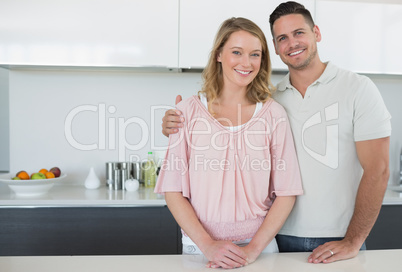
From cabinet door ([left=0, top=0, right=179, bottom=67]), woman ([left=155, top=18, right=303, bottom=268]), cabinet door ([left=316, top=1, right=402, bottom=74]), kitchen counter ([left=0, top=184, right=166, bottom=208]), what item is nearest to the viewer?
woman ([left=155, top=18, right=303, bottom=268])

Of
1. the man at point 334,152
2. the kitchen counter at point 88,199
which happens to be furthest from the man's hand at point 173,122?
the kitchen counter at point 88,199

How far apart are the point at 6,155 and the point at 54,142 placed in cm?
36

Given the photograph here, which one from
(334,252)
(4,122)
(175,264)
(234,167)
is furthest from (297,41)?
(4,122)

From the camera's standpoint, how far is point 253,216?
1.46 metres

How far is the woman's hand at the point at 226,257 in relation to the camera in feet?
4.05

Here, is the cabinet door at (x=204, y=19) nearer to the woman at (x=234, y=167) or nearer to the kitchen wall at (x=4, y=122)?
the woman at (x=234, y=167)

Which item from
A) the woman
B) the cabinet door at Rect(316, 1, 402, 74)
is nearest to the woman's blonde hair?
the woman

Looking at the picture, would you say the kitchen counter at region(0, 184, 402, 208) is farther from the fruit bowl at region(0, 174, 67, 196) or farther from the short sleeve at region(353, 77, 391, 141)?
the short sleeve at region(353, 77, 391, 141)

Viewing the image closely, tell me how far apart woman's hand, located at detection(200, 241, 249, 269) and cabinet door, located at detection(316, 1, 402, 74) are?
176 cm

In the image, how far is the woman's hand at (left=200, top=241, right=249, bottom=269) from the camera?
1.24 meters

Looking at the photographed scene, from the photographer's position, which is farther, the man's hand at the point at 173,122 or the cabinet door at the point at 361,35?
the cabinet door at the point at 361,35

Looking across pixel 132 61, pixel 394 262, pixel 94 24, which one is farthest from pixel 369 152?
pixel 94 24

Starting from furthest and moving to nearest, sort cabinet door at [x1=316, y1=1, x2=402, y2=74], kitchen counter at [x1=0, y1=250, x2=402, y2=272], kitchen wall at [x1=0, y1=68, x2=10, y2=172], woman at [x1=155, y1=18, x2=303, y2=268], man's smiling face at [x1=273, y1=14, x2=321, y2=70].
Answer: kitchen wall at [x1=0, y1=68, x2=10, y2=172] < cabinet door at [x1=316, y1=1, x2=402, y2=74] < man's smiling face at [x1=273, y1=14, x2=321, y2=70] < woman at [x1=155, y1=18, x2=303, y2=268] < kitchen counter at [x1=0, y1=250, x2=402, y2=272]

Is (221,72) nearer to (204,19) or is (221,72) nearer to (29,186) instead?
(204,19)
